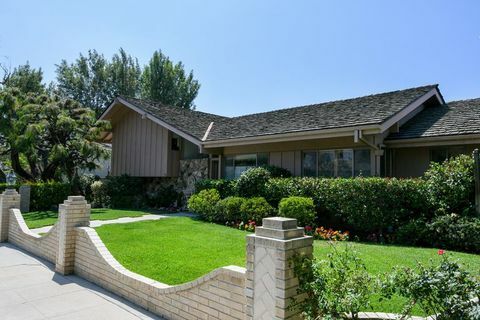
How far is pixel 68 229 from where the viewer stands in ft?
22.3

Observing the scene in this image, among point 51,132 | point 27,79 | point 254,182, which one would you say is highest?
point 27,79

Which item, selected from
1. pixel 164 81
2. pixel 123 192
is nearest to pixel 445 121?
pixel 123 192

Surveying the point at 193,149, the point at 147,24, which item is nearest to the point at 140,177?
the point at 193,149

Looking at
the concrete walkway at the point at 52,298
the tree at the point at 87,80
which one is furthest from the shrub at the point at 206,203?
the tree at the point at 87,80

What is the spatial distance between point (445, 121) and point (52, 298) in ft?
39.6

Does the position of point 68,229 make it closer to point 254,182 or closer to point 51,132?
point 254,182

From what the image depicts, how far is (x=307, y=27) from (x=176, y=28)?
588 cm

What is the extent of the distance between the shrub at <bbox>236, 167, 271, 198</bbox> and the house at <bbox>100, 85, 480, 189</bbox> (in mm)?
1671

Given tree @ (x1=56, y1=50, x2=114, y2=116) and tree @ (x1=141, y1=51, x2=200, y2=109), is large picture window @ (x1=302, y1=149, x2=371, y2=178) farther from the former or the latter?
tree @ (x1=56, y1=50, x2=114, y2=116)

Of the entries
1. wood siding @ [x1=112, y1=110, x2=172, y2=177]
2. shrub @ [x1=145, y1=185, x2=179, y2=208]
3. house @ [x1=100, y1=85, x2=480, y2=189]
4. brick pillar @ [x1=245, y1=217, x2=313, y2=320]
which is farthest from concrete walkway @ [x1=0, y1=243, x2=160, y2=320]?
wood siding @ [x1=112, y1=110, x2=172, y2=177]

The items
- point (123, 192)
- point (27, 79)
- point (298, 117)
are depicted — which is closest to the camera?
point (298, 117)

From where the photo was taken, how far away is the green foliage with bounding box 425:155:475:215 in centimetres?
870

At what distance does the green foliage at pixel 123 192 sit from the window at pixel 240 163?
4967mm

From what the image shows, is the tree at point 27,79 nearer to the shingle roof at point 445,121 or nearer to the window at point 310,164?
the window at point 310,164
